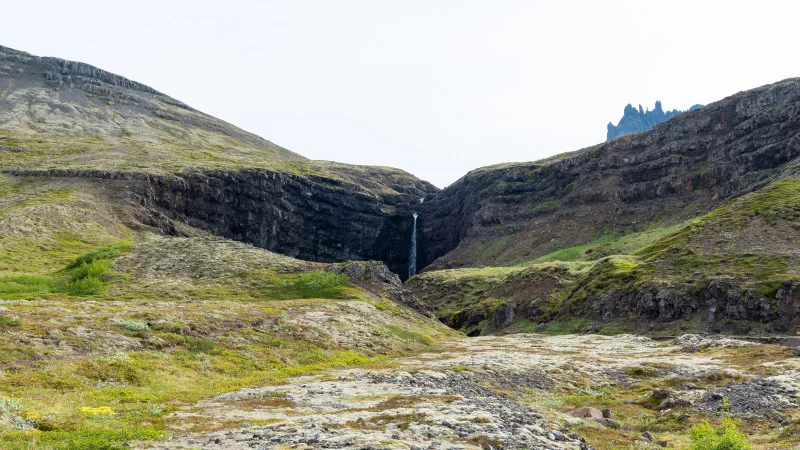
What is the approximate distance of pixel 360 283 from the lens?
273 feet

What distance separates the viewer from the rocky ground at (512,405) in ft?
58.8

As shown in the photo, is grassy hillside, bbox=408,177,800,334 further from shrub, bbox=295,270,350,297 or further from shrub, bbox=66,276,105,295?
shrub, bbox=66,276,105,295

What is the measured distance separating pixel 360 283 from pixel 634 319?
42548 millimetres

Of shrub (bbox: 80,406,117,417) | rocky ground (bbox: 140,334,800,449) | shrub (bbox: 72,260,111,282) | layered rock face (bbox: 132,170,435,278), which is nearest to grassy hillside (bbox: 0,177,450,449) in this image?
shrub (bbox: 80,406,117,417)

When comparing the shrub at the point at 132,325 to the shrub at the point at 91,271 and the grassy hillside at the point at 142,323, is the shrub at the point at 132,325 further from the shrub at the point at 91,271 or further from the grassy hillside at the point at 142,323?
the shrub at the point at 91,271

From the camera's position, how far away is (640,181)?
529ft

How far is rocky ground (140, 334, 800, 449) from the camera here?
58.8ft

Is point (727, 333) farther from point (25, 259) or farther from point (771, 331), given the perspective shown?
point (25, 259)

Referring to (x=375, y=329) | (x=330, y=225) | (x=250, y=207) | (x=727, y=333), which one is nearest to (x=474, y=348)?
(x=375, y=329)

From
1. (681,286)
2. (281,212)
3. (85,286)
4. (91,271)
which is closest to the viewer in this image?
(85,286)

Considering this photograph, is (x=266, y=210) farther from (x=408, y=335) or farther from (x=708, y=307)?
(x=708, y=307)

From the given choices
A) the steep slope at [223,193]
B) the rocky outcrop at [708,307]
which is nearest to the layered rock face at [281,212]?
the steep slope at [223,193]

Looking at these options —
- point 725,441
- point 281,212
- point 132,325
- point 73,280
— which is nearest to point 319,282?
point 73,280

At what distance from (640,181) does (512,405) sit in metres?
155
